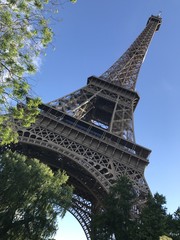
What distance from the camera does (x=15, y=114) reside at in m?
12.2

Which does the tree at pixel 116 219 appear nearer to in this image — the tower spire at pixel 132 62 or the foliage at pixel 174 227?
the foliage at pixel 174 227

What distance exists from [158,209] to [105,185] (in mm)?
6175

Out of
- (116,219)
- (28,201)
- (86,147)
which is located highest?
(86,147)

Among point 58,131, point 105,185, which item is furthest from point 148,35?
point 105,185

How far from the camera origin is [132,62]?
48.6 meters

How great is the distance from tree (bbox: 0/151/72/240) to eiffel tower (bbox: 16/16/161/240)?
6.49 meters

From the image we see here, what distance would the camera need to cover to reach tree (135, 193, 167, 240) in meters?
18.7

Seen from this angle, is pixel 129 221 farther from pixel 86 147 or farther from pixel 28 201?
pixel 86 147

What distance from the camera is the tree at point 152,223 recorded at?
61.2 feet

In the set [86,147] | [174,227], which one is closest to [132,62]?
[86,147]

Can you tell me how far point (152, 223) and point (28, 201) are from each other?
7.94 m

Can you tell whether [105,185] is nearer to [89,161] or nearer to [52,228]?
[89,161]

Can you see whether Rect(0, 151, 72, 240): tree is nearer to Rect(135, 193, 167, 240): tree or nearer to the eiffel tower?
Rect(135, 193, 167, 240): tree

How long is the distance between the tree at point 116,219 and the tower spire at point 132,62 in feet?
75.9
